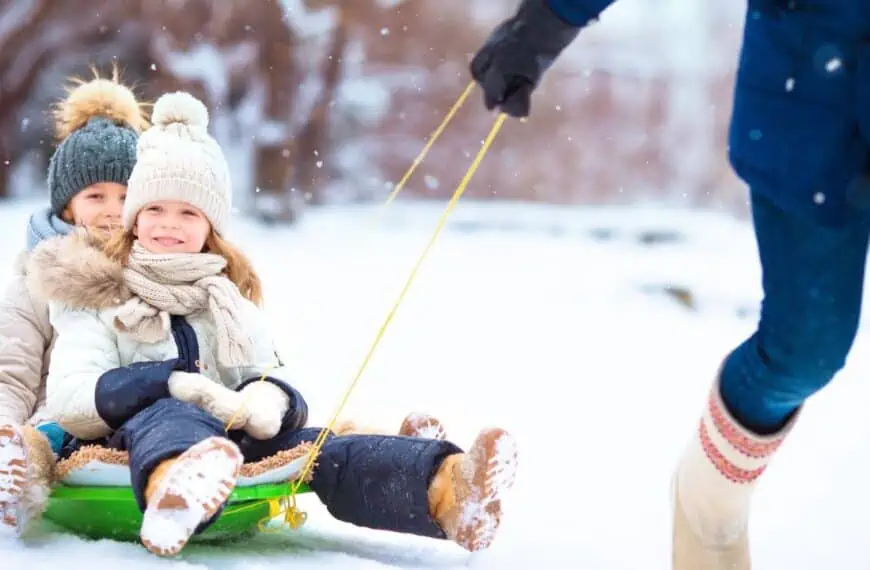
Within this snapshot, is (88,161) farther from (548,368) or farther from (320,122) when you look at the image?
(320,122)

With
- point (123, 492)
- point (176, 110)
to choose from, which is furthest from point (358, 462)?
point (176, 110)

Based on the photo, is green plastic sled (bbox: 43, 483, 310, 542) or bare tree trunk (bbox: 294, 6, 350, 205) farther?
bare tree trunk (bbox: 294, 6, 350, 205)

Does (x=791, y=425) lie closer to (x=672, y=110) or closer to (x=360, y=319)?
(x=360, y=319)

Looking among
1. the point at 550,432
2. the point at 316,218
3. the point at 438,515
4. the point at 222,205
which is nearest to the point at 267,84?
the point at 316,218

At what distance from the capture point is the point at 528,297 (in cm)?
484

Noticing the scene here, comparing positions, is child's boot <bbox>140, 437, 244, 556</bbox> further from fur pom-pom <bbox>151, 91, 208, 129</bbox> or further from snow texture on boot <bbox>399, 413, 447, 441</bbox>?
fur pom-pom <bbox>151, 91, 208, 129</bbox>

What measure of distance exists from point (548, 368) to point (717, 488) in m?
2.43

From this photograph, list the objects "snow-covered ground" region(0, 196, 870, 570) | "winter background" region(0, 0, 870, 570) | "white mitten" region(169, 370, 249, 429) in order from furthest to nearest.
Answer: "winter background" region(0, 0, 870, 570) < "snow-covered ground" region(0, 196, 870, 570) < "white mitten" region(169, 370, 249, 429)

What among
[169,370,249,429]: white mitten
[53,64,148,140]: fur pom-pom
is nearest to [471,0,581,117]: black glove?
[169,370,249,429]: white mitten

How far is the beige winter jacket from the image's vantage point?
179cm

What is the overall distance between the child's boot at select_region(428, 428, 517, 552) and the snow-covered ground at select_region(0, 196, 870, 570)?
13 cm

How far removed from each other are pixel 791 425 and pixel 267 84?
5.60m

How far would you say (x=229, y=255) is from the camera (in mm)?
1779

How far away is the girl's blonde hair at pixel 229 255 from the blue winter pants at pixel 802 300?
95cm
